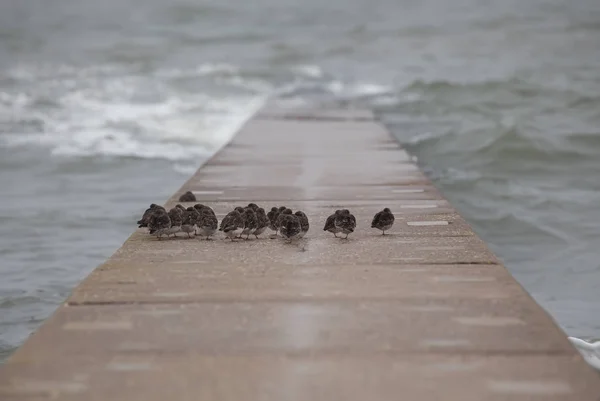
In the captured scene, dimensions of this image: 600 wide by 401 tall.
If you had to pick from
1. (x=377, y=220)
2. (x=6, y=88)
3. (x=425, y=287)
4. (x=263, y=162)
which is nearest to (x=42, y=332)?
(x=425, y=287)

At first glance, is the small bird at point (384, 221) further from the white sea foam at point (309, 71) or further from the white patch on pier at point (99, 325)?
the white sea foam at point (309, 71)

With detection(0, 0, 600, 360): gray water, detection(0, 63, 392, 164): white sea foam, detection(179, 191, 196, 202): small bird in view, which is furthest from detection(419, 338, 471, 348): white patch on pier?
detection(0, 63, 392, 164): white sea foam

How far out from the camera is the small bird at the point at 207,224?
4.76 m

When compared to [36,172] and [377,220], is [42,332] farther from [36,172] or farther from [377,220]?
[36,172]

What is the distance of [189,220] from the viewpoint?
15.8 feet

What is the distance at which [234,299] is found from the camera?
11.7 ft

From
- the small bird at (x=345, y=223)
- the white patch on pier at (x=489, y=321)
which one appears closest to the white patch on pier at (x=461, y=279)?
the white patch on pier at (x=489, y=321)

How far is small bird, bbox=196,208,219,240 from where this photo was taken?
4.76 metres

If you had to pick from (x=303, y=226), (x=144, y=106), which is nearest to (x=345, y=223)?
(x=303, y=226)

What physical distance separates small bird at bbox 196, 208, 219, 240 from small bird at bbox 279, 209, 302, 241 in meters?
0.38

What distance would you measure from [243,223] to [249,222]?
0.16 feet

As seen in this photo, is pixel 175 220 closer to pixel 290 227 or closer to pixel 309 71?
pixel 290 227

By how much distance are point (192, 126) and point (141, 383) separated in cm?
1303

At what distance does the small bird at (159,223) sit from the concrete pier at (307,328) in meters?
0.09
